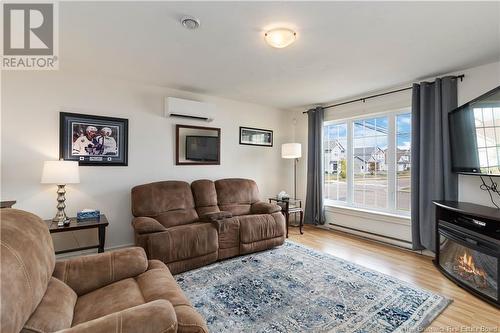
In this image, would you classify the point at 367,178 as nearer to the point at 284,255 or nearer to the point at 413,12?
the point at 284,255

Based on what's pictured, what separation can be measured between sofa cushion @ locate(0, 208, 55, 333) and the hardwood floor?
7.92 feet

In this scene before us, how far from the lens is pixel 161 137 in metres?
3.68

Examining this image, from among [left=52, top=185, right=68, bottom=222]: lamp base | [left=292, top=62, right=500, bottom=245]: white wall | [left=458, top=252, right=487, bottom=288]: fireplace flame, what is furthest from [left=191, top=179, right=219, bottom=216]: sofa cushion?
[left=458, top=252, right=487, bottom=288]: fireplace flame

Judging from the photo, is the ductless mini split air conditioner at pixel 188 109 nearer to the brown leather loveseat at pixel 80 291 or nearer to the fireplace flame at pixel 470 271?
the brown leather loveseat at pixel 80 291

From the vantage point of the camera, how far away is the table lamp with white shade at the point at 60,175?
255cm

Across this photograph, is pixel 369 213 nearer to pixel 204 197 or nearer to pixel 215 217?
pixel 215 217

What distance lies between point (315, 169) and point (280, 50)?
8.66ft

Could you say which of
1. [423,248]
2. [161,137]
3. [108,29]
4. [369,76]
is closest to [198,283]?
[161,137]

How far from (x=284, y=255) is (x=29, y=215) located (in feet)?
8.66

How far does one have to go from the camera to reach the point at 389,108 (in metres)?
3.69

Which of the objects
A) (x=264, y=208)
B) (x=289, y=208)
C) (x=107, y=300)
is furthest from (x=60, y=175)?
(x=289, y=208)

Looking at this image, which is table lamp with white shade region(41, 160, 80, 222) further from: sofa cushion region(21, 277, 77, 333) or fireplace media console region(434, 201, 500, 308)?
fireplace media console region(434, 201, 500, 308)

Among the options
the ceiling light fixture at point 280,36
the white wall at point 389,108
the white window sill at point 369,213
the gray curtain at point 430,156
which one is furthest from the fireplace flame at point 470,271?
the ceiling light fixture at point 280,36

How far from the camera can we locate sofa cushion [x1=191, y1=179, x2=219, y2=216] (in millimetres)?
3566
